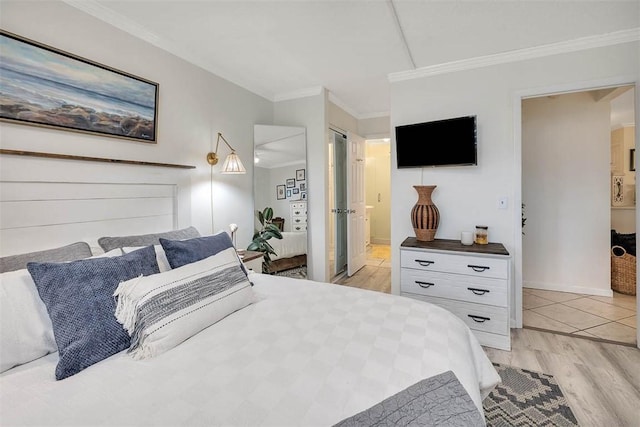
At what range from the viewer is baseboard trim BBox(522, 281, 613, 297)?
11.1 feet

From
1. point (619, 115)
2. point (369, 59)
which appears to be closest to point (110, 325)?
point (369, 59)

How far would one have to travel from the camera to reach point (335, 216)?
4520 millimetres

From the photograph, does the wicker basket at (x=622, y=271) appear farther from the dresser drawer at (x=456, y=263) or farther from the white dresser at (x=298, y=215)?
the white dresser at (x=298, y=215)

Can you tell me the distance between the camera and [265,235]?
3246 mm

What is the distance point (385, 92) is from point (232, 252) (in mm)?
2952

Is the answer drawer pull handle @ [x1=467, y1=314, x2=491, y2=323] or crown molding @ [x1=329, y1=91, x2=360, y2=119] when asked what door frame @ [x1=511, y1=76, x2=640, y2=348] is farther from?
crown molding @ [x1=329, y1=91, x2=360, y2=119]

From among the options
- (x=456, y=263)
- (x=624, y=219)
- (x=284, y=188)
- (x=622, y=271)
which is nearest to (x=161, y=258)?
(x=284, y=188)

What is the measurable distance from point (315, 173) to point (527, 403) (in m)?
2.76

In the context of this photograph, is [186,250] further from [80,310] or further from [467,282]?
[467,282]

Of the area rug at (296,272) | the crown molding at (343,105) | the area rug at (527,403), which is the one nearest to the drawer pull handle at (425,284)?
the area rug at (527,403)

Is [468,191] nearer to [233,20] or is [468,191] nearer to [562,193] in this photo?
[562,193]

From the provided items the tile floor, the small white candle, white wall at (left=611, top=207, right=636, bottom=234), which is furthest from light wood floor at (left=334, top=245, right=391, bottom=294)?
white wall at (left=611, top=207, right=636, bottom=234)

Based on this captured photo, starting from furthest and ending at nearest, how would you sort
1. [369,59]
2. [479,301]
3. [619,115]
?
[619,115]
[369,59]
[479,301]

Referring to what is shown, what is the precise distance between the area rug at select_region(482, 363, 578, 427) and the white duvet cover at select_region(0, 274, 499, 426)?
0.52 m
